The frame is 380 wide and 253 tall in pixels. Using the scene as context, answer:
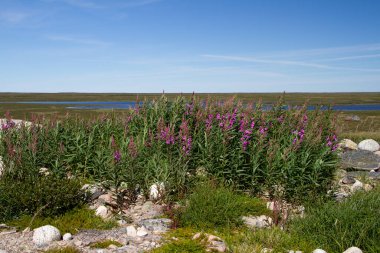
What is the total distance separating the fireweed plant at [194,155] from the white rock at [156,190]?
0.12 m

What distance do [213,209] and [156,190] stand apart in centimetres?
148

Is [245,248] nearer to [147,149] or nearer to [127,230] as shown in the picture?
[127,230]

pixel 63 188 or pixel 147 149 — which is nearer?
pixel 63 188

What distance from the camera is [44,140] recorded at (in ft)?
29.8

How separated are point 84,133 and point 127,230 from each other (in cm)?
400

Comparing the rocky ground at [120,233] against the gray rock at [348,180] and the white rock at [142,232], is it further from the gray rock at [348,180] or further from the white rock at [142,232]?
the gray rock at [348,180]

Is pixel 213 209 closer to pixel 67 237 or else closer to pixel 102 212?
pixel 102 212

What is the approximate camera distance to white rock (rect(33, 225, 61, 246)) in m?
5.78

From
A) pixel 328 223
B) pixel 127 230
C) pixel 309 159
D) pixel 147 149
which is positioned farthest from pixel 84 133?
pixel 328 223

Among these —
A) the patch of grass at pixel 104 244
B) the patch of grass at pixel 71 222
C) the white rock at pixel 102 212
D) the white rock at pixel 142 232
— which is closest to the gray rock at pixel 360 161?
the white rock at pixel 102 212

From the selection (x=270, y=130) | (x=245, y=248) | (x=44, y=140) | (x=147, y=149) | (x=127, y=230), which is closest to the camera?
(x=245, y=248)

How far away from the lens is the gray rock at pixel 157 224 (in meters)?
6.16

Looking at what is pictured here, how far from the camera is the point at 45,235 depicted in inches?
229

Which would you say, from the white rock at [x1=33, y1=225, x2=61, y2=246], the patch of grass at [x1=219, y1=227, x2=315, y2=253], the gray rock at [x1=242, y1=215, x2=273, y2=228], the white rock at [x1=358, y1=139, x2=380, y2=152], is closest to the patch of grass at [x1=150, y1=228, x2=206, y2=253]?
the patch of grass at [x1=219, y1=227, x2=315, y2=253]
